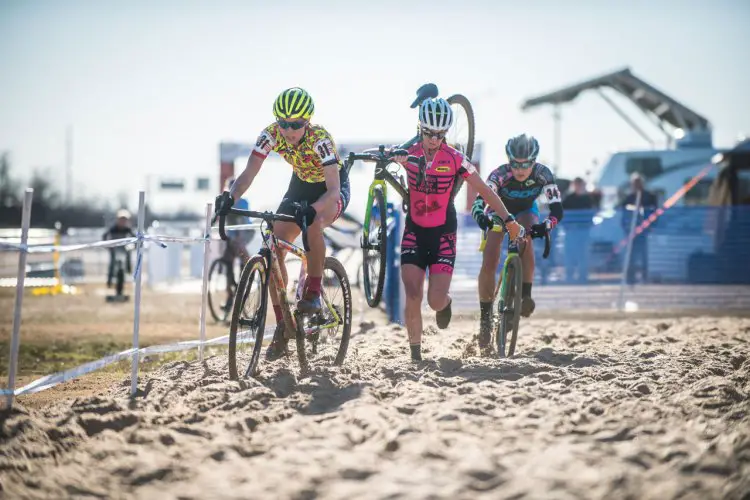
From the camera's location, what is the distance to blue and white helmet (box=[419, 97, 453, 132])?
730 cm

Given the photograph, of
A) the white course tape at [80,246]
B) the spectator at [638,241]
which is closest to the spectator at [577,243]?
the spectator at [638,241]

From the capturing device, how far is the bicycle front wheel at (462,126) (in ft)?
30.4

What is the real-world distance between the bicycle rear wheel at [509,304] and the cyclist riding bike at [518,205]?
251mm

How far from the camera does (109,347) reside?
432 inches

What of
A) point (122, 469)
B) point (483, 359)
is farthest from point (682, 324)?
point (122, 469)

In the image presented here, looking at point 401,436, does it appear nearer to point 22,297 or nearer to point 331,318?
point 22,297

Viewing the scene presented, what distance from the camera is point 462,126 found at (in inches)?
380

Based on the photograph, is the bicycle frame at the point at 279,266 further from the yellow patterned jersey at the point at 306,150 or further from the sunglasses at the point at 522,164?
the sunglasses at the point at 522,164

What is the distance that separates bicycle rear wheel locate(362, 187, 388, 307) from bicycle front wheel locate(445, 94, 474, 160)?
1.01 metres

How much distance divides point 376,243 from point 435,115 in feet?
5.08

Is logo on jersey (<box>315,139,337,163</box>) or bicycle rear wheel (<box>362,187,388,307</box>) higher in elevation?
logo on jersey (<box>315,139,337,163</box>)

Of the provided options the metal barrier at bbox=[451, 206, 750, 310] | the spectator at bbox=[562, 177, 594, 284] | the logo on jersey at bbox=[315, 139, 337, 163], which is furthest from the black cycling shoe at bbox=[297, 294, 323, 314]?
the spectator at bbox=[562, 177, 594, 284]

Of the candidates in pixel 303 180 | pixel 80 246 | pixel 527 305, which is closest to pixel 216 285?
pixel 527 305

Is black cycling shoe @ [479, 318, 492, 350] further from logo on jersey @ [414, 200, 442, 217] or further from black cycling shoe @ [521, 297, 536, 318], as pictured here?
logo on jersey @ [414, 200, 442, 217]
